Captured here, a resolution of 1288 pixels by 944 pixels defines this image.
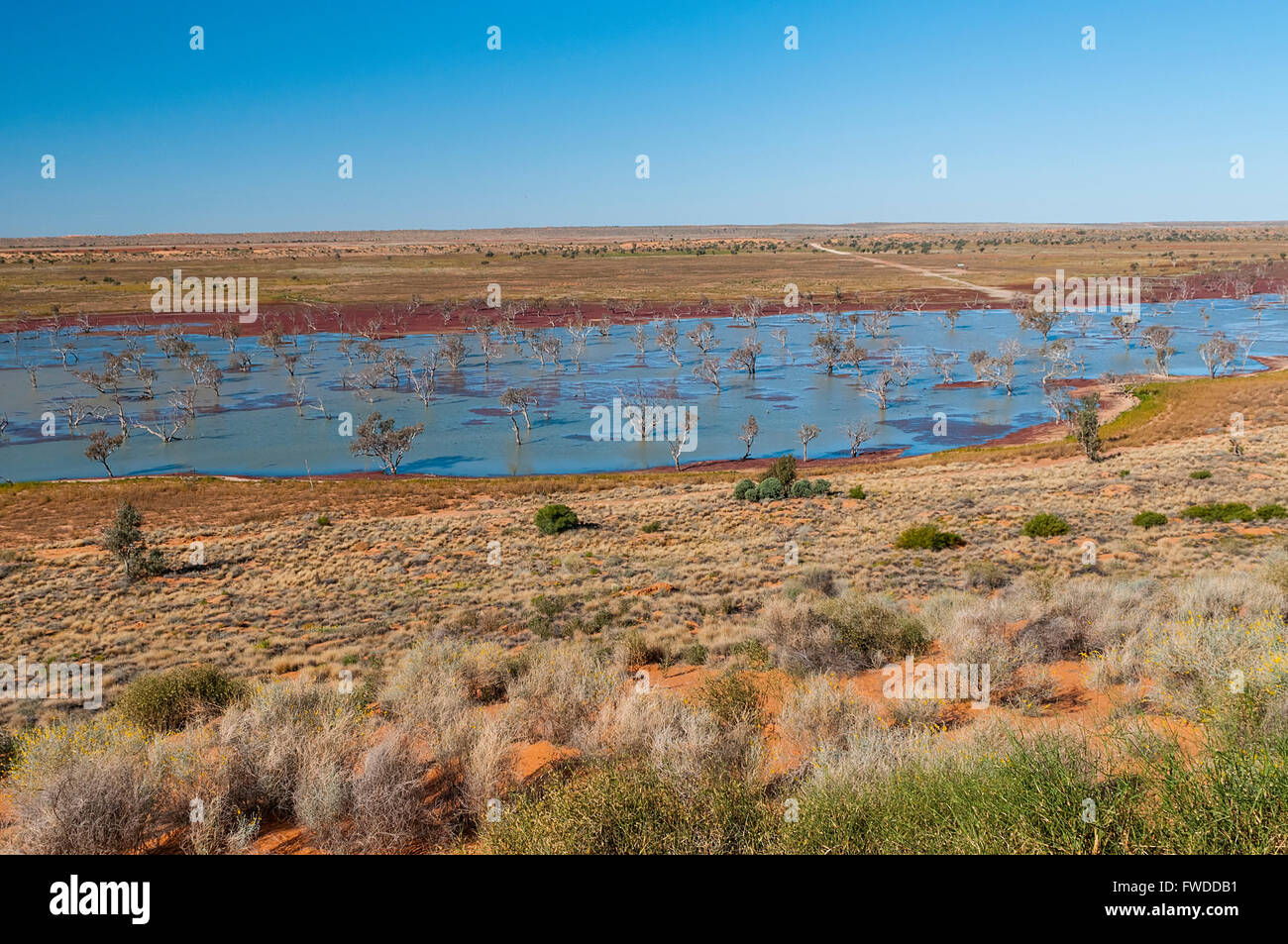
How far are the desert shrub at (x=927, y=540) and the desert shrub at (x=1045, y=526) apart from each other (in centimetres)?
175

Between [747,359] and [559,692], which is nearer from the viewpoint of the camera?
[559,692]

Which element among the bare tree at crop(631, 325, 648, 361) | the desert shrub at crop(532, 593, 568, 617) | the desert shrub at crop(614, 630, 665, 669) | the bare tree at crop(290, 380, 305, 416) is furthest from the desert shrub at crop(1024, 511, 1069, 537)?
the bare tree at crop(631, 325, 648, 361)

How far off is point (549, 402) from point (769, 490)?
3057cm

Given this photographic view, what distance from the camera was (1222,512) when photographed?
19.6 metres

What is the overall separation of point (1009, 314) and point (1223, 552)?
84330 mm

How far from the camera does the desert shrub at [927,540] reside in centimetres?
1947

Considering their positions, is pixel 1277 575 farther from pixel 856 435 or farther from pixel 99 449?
pixel 99 449

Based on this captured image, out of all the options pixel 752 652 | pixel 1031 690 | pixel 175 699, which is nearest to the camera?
pixel 1031 690

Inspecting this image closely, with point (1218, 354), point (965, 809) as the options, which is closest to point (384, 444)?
point (965, 809)

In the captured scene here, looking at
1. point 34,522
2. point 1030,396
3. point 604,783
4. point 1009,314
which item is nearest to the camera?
point 604,783

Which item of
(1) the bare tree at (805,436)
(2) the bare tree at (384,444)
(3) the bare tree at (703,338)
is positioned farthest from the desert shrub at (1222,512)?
(3) the bare tree at (703,338)
